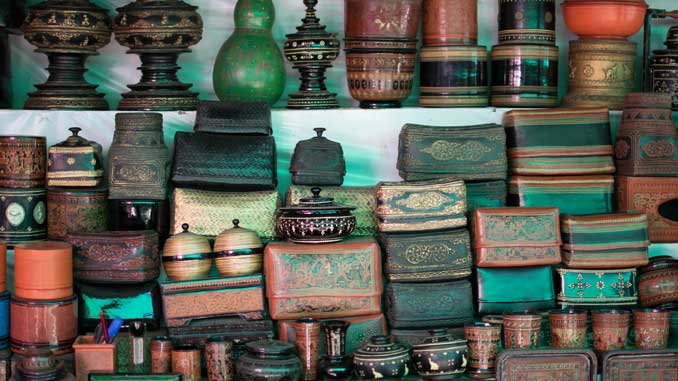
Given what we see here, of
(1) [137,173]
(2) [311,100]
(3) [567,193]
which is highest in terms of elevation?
(2) [311,100]

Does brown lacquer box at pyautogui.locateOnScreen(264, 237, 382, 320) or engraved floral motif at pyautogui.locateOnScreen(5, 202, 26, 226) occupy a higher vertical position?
engraved floral motif at pyautogui.locateOnScreen(5, 202, 26, 226)

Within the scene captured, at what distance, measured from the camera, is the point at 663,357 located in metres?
4.11

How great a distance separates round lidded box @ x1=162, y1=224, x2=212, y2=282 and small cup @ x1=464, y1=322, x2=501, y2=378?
3.13 feet

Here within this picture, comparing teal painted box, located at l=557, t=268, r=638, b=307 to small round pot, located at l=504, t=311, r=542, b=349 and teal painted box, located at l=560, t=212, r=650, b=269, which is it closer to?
teal painted box, located at l=560, t=212, r=650, b=269

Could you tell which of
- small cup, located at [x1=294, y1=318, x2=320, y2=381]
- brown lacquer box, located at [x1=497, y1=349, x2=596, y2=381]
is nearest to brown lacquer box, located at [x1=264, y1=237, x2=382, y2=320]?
small cup, located at [x1=294, y1=318, x2=320, y2=381]

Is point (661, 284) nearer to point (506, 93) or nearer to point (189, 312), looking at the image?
point (506, 93)

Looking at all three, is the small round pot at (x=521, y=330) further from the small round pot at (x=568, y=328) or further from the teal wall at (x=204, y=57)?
the teal wall at (x=204, y=57)

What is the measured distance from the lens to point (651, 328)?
13.5 feet

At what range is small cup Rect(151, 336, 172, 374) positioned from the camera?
394cm

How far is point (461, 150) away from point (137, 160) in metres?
1.19

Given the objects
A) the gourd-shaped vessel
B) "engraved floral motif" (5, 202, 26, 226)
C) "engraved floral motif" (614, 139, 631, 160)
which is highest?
the gourd-shaped vessel

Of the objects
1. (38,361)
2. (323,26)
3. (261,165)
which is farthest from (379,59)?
(38,361)

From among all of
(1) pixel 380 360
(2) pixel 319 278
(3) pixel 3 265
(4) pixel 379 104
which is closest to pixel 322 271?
(2) pixel 319 278

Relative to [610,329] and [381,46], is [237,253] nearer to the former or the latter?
[381,46]
